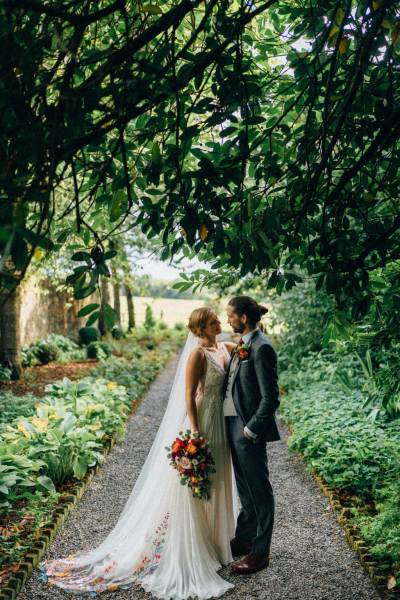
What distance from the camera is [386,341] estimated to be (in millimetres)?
3799

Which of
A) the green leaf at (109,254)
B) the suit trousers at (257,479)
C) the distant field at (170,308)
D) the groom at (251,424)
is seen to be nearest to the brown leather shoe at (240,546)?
the groom at (251,424)

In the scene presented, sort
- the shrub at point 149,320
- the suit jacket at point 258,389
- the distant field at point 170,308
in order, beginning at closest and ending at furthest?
the suit jacket at point 258,389
the shrub at point 149,320
the distant field at point 170,308

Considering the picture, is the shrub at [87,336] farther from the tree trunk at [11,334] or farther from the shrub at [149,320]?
the shrub at [149,320]

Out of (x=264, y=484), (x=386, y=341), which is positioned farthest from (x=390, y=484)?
(x=386, y=341)

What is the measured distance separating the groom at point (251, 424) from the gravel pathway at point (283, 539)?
264 millimetres

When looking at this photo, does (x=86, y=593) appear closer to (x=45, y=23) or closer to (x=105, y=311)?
(x=105, y=311)

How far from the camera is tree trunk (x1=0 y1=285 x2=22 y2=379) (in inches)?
436

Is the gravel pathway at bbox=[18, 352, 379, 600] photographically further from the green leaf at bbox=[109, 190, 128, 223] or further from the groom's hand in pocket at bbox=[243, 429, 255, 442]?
the green leaf at bbox=[109, 190, 128, 223]

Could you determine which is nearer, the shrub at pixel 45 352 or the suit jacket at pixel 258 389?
the suit jacket at pixel 258 389

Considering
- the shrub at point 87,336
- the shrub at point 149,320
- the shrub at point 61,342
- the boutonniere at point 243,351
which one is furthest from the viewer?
the shrub at point 149,320

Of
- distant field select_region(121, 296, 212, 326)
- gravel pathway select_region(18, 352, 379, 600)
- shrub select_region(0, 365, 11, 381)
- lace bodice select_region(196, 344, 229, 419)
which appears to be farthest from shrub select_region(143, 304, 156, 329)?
lace bodice select_region(196, 344, 229, 419)

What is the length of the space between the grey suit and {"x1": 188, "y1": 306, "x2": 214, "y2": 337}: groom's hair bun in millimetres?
424

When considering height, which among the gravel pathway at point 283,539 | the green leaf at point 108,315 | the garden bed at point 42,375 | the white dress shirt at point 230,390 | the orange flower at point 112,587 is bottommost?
the gravel pathway at point 283,539

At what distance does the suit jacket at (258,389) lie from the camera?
405cm
